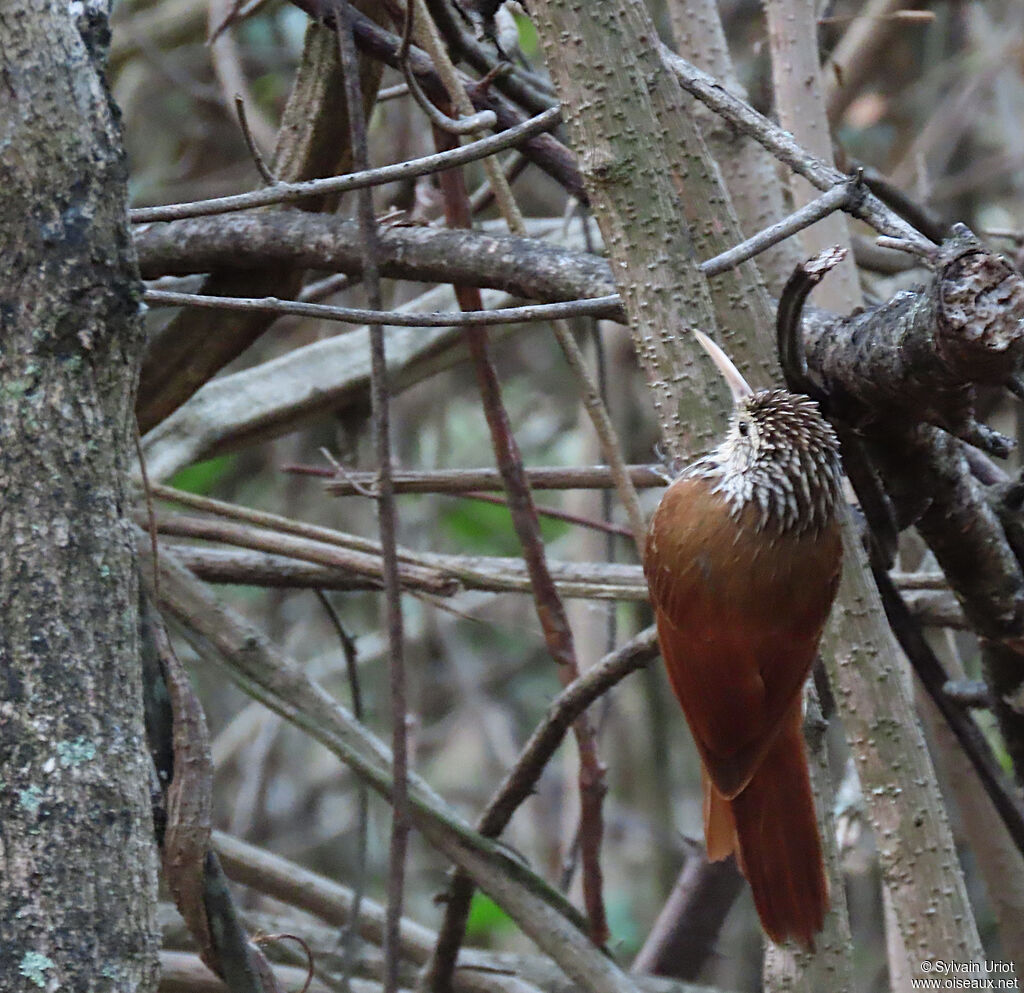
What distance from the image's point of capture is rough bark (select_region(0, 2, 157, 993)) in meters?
0.87

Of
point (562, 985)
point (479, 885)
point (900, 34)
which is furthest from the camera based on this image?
point (900, 34)

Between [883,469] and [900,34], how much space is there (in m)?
3.53

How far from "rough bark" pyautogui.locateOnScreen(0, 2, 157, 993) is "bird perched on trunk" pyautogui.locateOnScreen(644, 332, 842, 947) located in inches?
31.3

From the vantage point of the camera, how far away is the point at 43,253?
2.88 ft

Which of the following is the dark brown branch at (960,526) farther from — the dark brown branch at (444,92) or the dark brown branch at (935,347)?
the dark brown branch at (444,92)

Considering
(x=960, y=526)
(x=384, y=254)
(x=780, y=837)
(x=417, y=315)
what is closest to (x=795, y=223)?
(x=417, y=315)

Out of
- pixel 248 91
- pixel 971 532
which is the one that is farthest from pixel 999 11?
pixel 971 532

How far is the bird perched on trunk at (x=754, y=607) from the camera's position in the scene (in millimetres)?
1645

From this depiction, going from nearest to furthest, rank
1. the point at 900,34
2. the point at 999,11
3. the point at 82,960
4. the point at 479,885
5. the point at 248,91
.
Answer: the point at 82,960, the point at 479,885, the point at 248,91, the point at 900,34, the point at 999,11

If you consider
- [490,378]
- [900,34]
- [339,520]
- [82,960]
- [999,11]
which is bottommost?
[82,960]

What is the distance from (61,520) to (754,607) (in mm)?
1160

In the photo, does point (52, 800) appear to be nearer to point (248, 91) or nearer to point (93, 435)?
point (93, 435)

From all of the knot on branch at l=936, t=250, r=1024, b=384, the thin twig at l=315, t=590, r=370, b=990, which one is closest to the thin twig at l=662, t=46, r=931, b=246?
the knot on branch at l=936, t=250, r=1024, b=384

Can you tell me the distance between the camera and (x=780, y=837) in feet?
5.47
